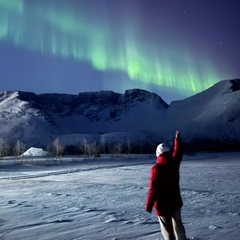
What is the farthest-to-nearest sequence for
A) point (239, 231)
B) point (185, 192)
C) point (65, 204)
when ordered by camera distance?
point (185, 192)
point (65, 204)
point (239, 231)

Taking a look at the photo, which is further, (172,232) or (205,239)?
(205,239)

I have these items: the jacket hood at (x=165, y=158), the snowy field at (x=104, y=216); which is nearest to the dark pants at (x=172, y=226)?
the jacket hood at (x=165, y=158)

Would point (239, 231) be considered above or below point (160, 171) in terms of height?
below

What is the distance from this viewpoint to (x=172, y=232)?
5.52 meters

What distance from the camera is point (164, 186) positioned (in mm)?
5406

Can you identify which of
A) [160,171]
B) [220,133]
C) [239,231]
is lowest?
[239,231]

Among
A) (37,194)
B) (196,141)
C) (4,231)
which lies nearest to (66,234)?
(4,231)

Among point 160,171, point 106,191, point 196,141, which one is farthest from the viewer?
point 196,141

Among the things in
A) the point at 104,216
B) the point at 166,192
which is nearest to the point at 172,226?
the point at 166,192

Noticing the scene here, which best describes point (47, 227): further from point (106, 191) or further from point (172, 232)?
point (106, 191)

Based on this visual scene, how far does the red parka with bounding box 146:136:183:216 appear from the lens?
5355mm

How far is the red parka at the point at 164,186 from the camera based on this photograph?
536cm

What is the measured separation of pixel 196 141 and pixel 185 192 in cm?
18807

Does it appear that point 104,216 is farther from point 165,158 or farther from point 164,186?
point 165,158
